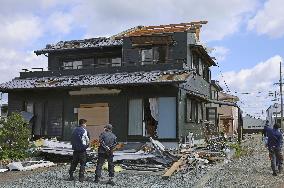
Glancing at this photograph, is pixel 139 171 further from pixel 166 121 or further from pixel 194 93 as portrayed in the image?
pixel 194 93

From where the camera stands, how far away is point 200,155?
1728 centimetres

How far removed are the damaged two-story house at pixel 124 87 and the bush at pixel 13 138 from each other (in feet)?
17.7

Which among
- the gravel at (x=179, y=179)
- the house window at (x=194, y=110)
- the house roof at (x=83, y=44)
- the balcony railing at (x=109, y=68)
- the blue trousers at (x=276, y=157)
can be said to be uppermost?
the house roof at (x=83, y=44)

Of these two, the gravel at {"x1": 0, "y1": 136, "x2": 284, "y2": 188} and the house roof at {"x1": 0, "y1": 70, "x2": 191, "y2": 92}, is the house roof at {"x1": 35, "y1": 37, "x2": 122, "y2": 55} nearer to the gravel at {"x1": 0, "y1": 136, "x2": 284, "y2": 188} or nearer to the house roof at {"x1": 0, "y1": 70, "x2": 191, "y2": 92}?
the house roof at {"x1": 0, "y1": 70, "x2": 191, "y2": 92}

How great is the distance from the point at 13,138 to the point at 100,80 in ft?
21.8

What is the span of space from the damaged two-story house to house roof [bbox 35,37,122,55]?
76 mm

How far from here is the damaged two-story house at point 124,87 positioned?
2122 centimetres

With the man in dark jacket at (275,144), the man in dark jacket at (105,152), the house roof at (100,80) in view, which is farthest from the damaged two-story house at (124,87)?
the man in dark jacket at (105,152)

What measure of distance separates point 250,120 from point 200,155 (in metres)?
64.0

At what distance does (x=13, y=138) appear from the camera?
16812mm

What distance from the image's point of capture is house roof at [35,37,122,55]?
25.9 metres

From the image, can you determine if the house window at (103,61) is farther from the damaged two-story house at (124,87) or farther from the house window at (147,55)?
the house window at (147,55)

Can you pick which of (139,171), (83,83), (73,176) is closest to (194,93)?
(83,83)

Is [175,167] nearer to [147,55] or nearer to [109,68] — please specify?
[109,68]
